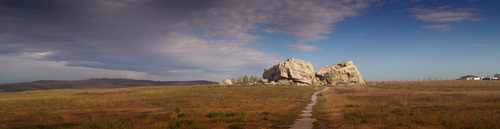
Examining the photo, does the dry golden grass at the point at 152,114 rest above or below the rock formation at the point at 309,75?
below

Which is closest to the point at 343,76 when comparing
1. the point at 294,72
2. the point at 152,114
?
the point at 294,72

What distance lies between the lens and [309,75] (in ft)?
325

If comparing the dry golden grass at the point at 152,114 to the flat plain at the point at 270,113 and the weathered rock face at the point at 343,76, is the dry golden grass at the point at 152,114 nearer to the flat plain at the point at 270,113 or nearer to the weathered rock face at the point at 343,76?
the flat plain at the point at 270,113

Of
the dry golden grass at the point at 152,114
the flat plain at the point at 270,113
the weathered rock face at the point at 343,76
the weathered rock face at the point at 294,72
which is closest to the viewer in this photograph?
the flat plain at the point at 270,113

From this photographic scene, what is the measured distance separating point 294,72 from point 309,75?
718 centimetres

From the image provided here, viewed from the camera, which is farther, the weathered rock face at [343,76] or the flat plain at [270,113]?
the weathered rock face at [343,76]

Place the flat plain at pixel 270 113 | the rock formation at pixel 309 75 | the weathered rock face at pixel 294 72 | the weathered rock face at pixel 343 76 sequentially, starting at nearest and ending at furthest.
Result: the flat plain at pixel 270 113, the weathered rock face at pixel 343 76, the rock formation at pixel 309 75, the weathered rock face at pixel 294 72

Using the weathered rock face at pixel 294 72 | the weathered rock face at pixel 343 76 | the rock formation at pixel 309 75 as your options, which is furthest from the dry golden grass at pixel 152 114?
the weathered rock face at pixel 343 76

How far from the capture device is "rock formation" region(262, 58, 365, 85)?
310 ft

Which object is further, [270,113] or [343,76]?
[343,76]

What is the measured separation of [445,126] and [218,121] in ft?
36.1

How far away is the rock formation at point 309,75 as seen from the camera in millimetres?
94438

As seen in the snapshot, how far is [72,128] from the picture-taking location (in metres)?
13.7

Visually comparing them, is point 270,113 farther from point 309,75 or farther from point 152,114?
point 309,75
